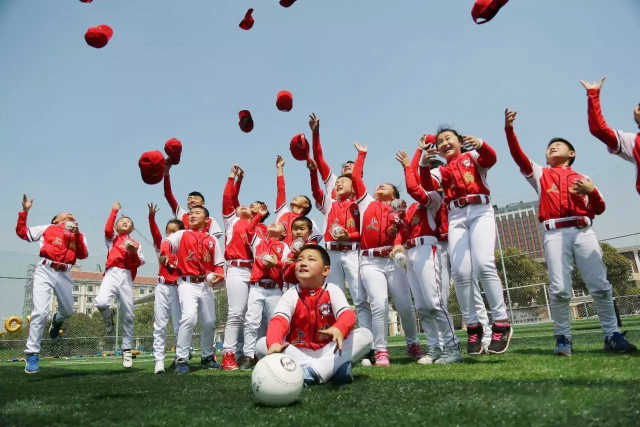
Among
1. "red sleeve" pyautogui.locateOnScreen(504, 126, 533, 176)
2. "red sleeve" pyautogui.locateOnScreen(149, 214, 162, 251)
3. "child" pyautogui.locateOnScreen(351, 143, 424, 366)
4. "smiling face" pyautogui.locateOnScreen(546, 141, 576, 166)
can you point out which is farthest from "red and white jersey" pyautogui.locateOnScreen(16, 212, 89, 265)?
"smiling face" pyautogui.locateOnScreen(546, 141, 576, 166)

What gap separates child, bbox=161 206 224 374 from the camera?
600cm

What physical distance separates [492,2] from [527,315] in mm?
25241

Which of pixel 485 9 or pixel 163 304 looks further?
pixel 163 304

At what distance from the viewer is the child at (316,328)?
3547 millimetres

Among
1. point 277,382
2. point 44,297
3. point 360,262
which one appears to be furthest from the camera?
point 44,297

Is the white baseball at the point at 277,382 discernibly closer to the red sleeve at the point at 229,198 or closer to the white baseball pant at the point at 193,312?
the white baseball pant at the point at 193,312

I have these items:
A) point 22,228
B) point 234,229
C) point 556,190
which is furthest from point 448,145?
point 22,228

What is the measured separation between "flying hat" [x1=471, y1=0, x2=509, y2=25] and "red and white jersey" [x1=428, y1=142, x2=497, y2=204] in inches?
53.8

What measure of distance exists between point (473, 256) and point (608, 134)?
65.6 inches

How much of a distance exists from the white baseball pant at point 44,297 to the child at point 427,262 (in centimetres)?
489

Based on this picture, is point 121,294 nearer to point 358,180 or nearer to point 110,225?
point 110,225

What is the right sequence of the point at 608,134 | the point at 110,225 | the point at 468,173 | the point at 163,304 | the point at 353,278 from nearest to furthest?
1. the point at 608,134
2. the point at 468,173
3. the point at 353,278
4. the point at 163,304
5. the point at 110,225

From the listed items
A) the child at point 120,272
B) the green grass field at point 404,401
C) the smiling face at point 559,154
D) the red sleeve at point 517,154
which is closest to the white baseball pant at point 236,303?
the child at point 120,272

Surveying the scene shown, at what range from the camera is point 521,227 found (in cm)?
3136
